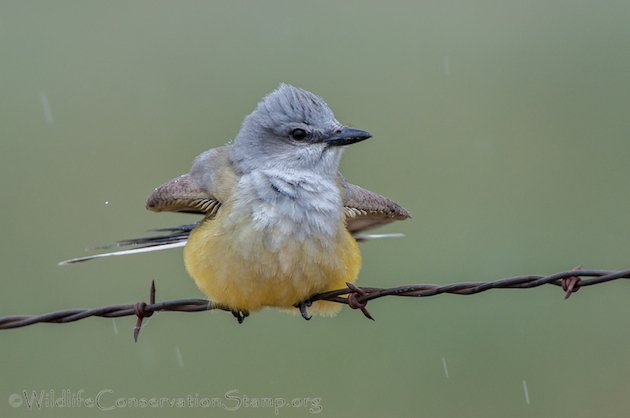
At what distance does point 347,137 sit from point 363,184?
371 centimetres

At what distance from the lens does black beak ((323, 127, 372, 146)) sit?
6609 millimetres

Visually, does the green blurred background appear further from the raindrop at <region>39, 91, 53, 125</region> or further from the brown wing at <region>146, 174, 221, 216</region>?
the brown wing at <region>146, 174, 221, 216</region>

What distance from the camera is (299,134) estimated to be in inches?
266

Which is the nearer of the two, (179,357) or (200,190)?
(200,190)

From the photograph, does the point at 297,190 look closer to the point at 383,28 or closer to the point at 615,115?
the point at 615,115

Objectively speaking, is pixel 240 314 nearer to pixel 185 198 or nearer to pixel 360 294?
pixel 185 198

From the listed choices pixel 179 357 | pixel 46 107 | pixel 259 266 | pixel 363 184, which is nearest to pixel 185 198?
pixel 259 266

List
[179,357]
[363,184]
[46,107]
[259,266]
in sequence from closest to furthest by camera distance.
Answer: [259,266], [179,357], [363,184], [46,107]

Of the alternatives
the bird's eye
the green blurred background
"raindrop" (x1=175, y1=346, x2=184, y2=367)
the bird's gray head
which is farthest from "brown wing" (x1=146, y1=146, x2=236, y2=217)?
"raindrop" (x1=175, y1=346, x2=184, y2=367)

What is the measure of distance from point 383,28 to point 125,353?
219 inches

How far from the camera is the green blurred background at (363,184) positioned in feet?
28.4

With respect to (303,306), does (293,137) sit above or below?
above

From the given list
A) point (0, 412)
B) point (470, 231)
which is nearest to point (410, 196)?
point (470, 231)

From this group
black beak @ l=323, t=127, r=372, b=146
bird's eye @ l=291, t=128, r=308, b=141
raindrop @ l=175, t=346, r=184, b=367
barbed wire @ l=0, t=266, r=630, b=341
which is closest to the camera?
barbed wire @ l=0, t=266, r=630, b=341
